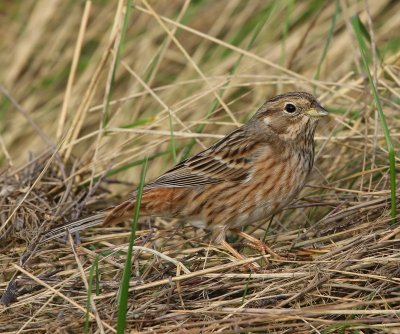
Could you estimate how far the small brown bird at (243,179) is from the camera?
16.5 ft

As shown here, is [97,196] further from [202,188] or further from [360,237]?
[360,237]

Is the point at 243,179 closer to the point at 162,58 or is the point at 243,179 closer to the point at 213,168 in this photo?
the point at 213,168

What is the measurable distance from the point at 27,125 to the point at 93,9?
4.38 feet

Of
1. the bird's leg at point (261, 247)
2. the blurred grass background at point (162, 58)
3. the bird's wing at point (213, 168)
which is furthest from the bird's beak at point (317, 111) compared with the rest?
the blurred grass background at point (162, 58)

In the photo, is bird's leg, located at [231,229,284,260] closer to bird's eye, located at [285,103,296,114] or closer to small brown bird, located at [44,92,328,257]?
small brown bird, located at [44,92,328,257]

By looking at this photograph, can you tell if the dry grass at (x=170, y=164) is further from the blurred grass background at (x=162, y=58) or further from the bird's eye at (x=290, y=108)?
the bird's eye at (x=290, y=108)

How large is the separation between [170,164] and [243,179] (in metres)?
1.89

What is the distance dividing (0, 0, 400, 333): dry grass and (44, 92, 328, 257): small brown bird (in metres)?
0.17

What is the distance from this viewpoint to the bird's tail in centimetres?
487

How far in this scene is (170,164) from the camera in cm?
698

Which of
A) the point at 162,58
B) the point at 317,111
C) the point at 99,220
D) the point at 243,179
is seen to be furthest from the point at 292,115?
the point at 162,58

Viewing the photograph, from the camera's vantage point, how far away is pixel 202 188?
205 inches

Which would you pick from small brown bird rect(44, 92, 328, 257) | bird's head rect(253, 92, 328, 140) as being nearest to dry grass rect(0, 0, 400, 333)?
small brown bird rect(44, 92, 328, 257)

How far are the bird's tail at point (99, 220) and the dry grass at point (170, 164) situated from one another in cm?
10
